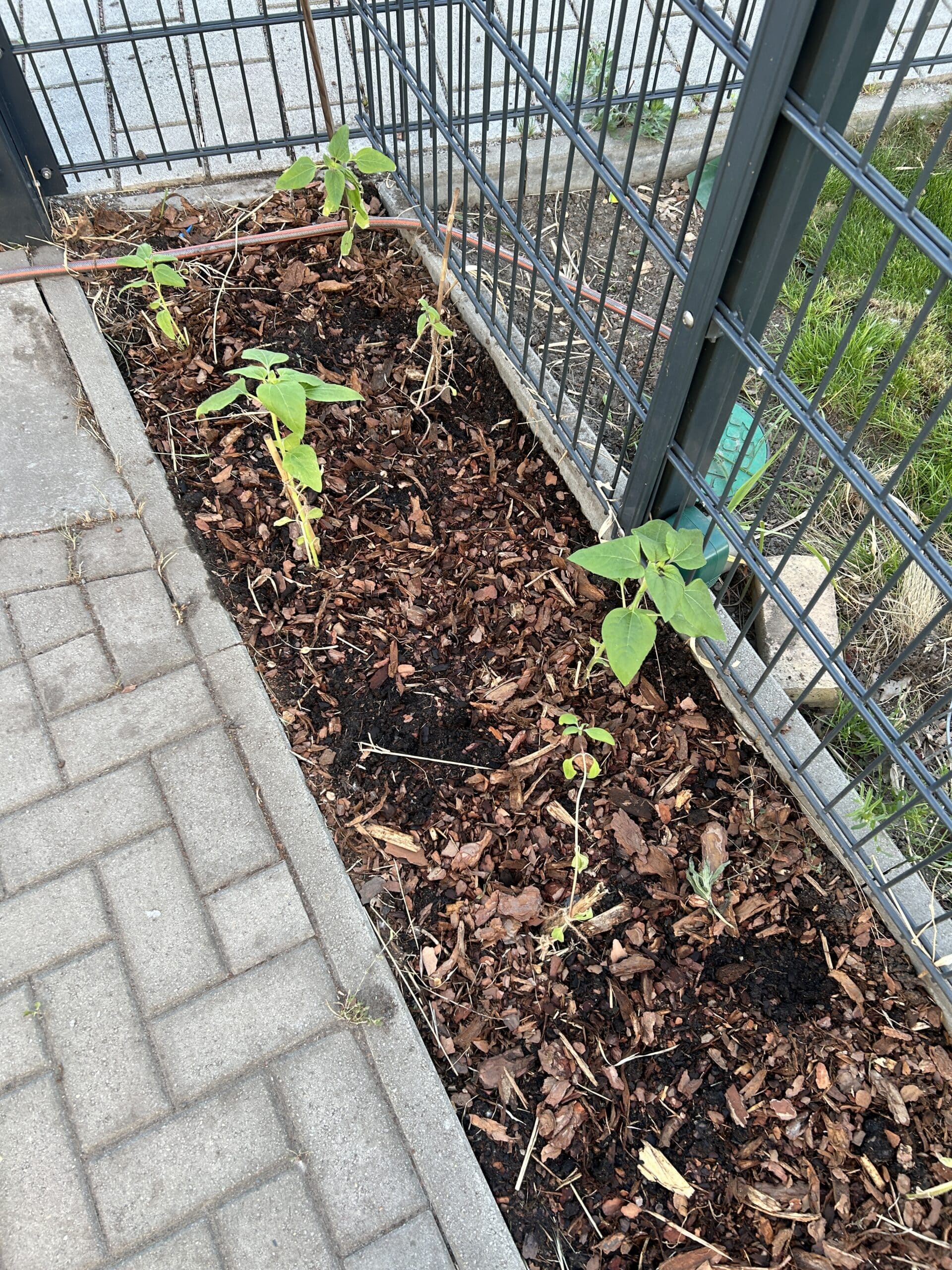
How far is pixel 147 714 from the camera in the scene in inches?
95.0

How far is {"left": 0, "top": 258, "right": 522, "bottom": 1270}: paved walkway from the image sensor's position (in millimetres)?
1846

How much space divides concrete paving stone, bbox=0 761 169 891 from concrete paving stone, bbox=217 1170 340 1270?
832mm

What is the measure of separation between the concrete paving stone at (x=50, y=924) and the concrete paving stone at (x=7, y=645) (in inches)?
24.5

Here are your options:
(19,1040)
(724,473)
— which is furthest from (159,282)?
(19,1040)

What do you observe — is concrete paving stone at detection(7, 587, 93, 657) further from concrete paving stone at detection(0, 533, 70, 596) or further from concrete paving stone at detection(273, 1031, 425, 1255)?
concrete paving stone at detection(273, 1031, 425, 1255)

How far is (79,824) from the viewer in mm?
2264

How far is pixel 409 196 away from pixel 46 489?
160cm

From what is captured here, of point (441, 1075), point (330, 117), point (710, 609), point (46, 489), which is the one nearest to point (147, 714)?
point (46, 489)

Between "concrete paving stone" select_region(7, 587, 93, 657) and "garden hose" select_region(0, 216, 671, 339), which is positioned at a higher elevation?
"garden hose" select_region(0, 216, 671, 339)

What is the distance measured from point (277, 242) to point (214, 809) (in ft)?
6.78

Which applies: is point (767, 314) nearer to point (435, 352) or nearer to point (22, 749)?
point (435, 352)

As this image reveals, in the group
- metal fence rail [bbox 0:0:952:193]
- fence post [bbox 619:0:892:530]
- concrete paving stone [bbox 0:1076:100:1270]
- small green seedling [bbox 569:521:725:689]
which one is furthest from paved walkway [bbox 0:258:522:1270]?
metal fence rail [bbox 0:0:952:193]

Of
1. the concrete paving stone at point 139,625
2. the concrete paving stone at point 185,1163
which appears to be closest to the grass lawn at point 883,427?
the concrete paving stone at point 185,1163

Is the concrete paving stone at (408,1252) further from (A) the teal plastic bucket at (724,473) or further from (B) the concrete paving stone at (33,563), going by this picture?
(B) the concrete paving stone at (33,563)
